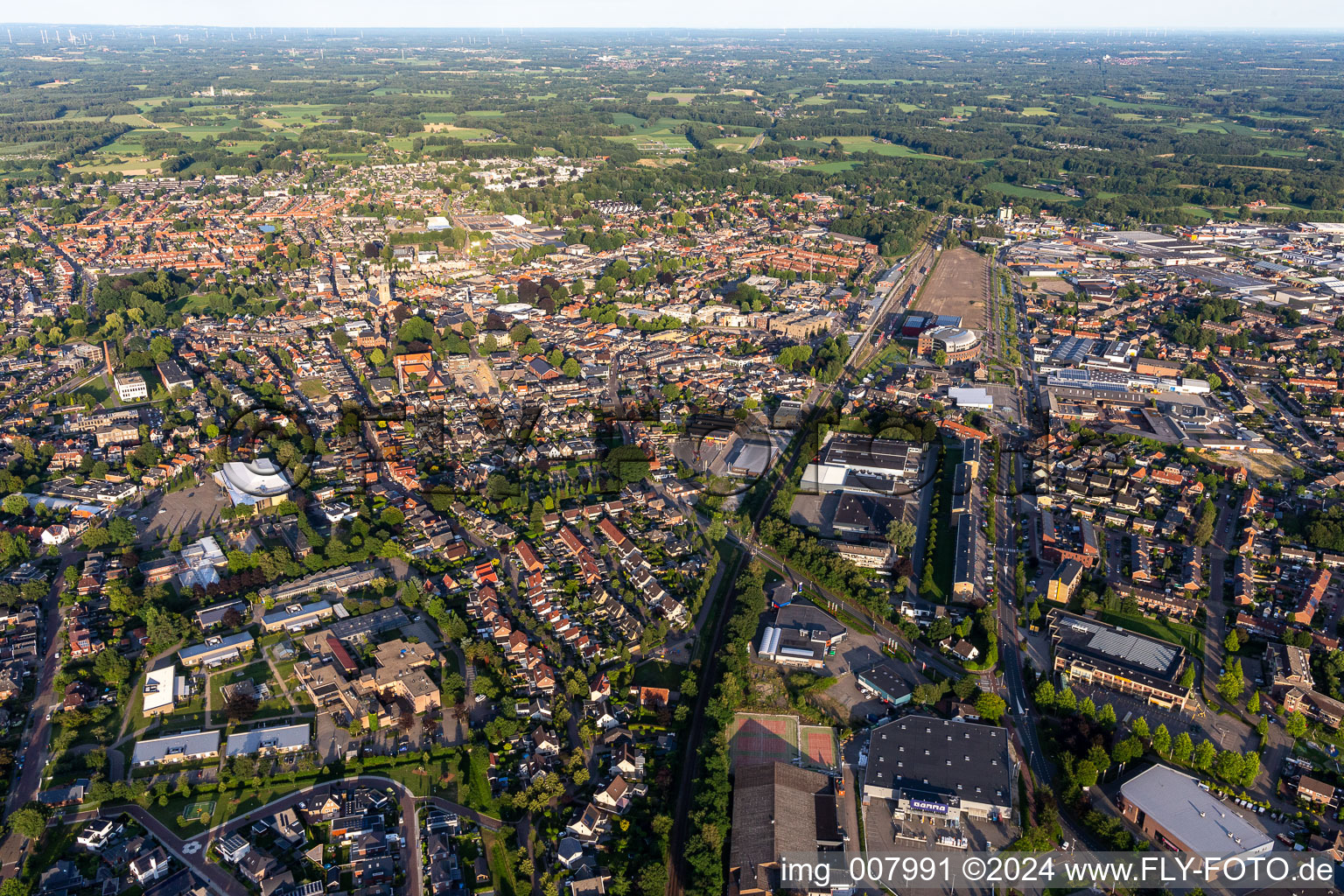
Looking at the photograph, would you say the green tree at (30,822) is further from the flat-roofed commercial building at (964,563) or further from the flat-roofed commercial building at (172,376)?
the flat-roofed commercial building at (172,376)

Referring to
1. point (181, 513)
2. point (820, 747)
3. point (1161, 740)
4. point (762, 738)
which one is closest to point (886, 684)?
point (820, 747)

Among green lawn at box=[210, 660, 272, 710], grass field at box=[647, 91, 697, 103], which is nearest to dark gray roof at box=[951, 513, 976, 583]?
green lawn at box=[210, 660, 272, 710]

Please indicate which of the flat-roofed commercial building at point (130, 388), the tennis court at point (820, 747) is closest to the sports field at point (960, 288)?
the tennis court at point (820, 747)

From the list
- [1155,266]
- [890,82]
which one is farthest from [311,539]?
[890,82]

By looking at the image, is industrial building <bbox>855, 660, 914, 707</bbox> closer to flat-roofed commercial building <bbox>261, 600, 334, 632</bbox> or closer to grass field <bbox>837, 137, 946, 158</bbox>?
flat-roofed commercial building <bbox>261, 600, 334, 632</bbox>

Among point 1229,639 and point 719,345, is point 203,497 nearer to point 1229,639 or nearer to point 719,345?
point 719,345

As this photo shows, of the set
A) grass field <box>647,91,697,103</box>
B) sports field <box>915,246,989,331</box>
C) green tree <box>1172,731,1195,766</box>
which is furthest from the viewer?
grass field <box>647,91,697,103</box>

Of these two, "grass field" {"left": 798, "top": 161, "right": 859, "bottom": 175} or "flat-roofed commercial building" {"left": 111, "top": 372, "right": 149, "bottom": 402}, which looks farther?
"grass field" {"left": 798, "top": 161, "right": 859, "bottom": 175}
